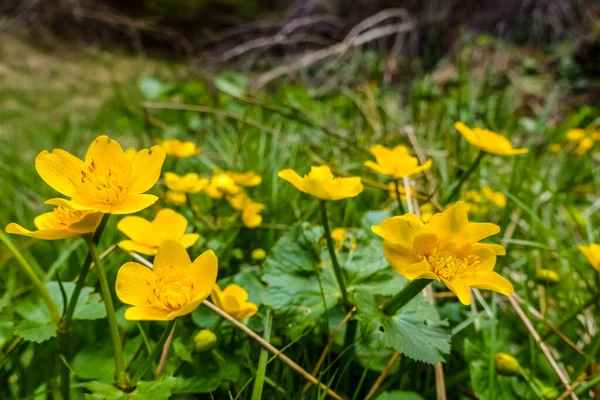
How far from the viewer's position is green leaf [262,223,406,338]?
661 millimetres

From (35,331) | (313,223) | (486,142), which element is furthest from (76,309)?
(486,142)

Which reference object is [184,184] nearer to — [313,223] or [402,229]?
[313,223]

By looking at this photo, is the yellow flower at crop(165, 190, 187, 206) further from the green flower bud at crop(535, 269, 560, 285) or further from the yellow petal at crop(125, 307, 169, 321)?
the green flower bud at crop(535, 269, 560, 285)

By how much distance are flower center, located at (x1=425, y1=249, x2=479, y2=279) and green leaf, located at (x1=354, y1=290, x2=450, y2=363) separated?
10 cm

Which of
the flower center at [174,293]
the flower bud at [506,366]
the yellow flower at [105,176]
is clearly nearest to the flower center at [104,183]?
the yellow flower at [105,176]

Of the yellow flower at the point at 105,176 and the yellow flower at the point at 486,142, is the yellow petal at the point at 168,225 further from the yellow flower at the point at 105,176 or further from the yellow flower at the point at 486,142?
the yellow flower at the point at 486,142

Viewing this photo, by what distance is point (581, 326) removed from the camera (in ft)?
3.14

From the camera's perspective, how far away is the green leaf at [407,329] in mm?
564

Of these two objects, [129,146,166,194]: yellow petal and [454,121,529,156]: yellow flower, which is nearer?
[129,146,166,194]: yellow petal

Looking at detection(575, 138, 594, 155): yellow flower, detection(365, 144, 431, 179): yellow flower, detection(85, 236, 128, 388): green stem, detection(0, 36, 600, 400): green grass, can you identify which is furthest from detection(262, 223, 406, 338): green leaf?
detection(575, 138, 594, 155): yellow flower

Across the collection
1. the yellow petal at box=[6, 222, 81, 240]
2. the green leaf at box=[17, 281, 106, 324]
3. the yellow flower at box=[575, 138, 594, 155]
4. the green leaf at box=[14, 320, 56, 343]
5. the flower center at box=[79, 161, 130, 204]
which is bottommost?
the green leaf at box=[14, 320, 56, 343]

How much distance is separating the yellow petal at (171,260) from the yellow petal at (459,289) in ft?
0.88

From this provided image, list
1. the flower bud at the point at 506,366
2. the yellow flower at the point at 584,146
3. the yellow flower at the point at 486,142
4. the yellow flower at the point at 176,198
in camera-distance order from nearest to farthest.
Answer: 1. the flower bud at the point at 506,366
2. the yellow flower at the point at 486,142
3. the yellow flower at the point at 176,198
4. the yellow flower at the point at 584,146

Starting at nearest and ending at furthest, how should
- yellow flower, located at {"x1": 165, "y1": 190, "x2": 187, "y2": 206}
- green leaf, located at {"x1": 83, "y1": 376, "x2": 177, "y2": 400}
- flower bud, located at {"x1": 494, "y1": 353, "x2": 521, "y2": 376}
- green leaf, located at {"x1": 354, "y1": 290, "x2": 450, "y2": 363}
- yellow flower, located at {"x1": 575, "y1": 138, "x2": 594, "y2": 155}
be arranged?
green leaf, located at {"x1": 83, "y1": 376, "x2": 177, "y2": 400} < green leaf, located at {"x1": 354, "y1": 290, "x2": 450, "y2": 363} < flower bud, located at {"x1": 494, "y1": 353, "x2": 521, "y2": 376} < yellow flower, located at {"x1": 165, "y1": 190, "x2": 187, "y2": 206} < yellow flower, located at {"x1": 575, "y1": 138, "x2": 594, "y2": 155}
